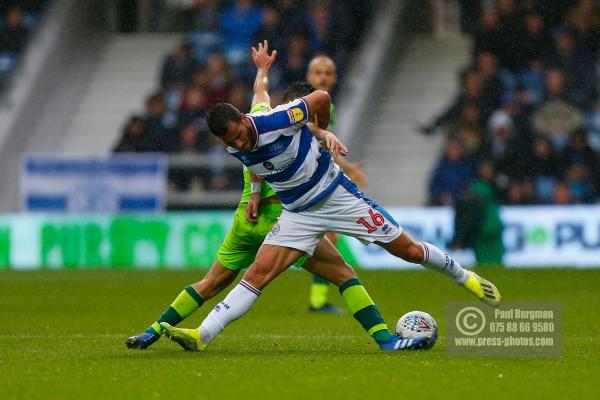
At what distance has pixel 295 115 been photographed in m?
8.23

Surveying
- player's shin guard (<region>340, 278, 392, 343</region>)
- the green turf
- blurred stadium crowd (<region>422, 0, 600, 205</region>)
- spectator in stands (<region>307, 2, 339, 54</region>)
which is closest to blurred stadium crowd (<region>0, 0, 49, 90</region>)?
spectator in stands (<region>307, 2, 339, 54</region>)

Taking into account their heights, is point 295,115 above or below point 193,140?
below

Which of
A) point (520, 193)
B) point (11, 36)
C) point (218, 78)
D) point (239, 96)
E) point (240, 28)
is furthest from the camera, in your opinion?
point (11, 36)

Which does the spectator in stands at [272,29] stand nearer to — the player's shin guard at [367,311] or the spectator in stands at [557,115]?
the spectator in stands at [557,115]

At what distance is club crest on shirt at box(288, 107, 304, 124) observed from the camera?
822cm

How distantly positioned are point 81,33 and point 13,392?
66.2 feet

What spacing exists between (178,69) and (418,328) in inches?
569

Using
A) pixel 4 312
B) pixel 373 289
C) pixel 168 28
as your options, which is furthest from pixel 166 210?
pixel 4 312

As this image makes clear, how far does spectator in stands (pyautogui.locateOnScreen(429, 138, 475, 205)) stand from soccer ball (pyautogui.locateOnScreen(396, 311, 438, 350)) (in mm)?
10273

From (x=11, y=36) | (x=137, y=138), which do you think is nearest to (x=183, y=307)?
(x=137, y=138)

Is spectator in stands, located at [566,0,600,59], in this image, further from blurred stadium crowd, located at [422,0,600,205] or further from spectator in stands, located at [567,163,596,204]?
spectator in stands, located at [567,163,596,204]

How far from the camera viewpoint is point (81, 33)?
86.7 feet

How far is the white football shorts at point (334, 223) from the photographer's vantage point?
8484 mm

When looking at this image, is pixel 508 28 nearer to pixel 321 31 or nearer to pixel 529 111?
pixel 529 111
